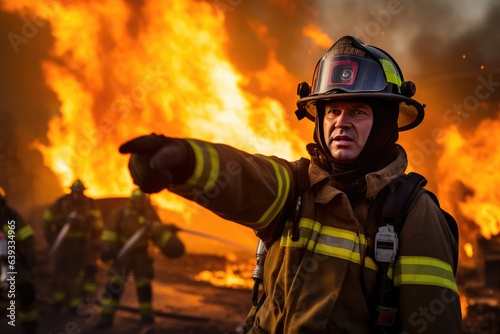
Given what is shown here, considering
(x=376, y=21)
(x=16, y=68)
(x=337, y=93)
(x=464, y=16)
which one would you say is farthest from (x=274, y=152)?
(x=16, y=68)

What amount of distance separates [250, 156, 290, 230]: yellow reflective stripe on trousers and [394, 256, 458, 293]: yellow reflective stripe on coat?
0.64m

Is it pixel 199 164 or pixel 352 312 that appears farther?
pixel 352 312

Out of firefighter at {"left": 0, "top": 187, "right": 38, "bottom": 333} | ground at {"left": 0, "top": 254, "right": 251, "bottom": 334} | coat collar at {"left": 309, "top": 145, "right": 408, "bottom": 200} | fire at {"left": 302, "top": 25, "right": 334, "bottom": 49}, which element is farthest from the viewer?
fire at {"left": 302, "top": 25, "right": 334, "bottom": 49}

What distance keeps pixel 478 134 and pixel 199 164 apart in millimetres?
12616

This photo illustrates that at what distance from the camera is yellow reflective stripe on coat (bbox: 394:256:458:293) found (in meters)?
1.68

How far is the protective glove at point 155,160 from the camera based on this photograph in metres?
1.28

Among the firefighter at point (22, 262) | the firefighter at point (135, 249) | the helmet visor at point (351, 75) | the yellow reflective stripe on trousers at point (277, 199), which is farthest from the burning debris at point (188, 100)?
the yellow reflective stripe on trousers at point (277, 199)

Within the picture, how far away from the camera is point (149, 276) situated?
7.99 meters

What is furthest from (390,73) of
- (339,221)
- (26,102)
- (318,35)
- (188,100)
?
(26,102)

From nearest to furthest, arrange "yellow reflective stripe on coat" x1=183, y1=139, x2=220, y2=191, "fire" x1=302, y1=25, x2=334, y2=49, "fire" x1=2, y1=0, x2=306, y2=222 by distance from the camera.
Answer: "yellow reflective stripe on coat" x1=183, y1=139, x2=220, y2=191
"fire" x1=302, y1=25, x2=334, y2=49
"fire" x1=2, y1=0, x2=306, y2=222

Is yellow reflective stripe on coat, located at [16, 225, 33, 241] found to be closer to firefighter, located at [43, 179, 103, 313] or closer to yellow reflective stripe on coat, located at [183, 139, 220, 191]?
firefighter, located at [43, 179, 103, 313]

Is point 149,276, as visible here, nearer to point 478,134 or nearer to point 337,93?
point 337,93

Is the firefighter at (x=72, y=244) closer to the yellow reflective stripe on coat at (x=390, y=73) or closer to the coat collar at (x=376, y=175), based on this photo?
the coat collar at (x=376, y=175)

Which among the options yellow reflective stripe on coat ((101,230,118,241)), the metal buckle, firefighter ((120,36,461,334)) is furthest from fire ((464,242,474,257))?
the metal buckle
